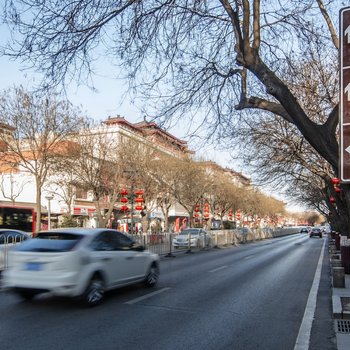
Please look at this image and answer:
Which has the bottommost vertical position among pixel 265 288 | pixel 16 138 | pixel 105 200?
pixel 265 288

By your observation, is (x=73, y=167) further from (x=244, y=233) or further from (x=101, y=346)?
(x=101, y=346)

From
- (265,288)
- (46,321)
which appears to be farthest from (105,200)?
(46,321)

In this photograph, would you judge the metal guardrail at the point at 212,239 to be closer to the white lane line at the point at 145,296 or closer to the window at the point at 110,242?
the white lane line at the point at 145,296

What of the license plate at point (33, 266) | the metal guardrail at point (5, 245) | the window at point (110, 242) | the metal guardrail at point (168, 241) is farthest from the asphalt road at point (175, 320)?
the metal guardrail at point (168, 241)

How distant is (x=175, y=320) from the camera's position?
8.06 m

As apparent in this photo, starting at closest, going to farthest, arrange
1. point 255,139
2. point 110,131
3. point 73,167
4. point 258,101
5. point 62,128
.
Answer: point 258,101
point 255,139
point 62,128
point 73,167
point 110,131

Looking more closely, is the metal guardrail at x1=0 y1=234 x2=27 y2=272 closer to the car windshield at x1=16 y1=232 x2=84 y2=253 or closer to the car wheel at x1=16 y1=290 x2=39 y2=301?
the car wheel at x1=16 y1=290 x2=39 y2=301

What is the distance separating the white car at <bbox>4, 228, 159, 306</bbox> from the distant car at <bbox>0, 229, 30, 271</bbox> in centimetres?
559

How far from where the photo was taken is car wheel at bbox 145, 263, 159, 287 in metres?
11.8

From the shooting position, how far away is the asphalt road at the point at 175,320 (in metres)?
6.54

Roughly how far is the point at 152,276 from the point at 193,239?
19418mm

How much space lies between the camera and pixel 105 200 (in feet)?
168

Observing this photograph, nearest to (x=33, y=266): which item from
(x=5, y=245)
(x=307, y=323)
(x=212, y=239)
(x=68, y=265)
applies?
(x=68, y=265)

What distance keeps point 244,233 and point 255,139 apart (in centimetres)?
2475
